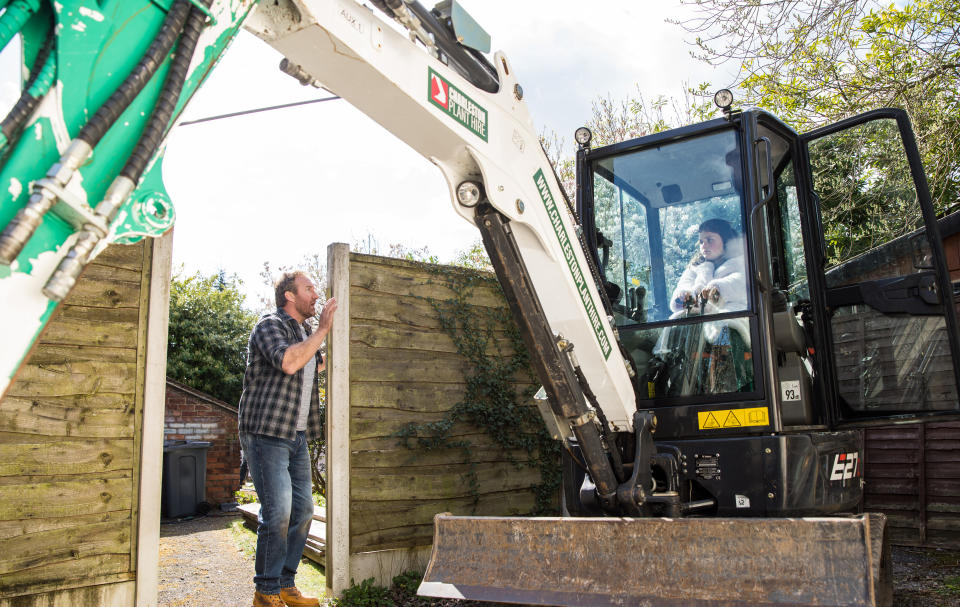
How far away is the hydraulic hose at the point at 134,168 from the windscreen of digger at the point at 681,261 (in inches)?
111

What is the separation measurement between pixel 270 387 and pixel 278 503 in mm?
604

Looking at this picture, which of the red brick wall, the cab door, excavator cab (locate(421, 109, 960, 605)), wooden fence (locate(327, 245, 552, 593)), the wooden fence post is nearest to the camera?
excavator cab (locate(421, 109, 960, 605))

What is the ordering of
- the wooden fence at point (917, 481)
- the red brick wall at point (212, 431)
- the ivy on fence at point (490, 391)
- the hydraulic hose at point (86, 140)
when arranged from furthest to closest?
the red brick wall at point (212, 431)
the wooden fence at point (917, 481)
the ivy on fence at point (490, 391)
the hydraulic hose at point (86, 140)

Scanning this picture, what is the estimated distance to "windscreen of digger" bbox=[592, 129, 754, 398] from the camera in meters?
3.65

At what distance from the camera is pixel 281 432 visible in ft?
12.3

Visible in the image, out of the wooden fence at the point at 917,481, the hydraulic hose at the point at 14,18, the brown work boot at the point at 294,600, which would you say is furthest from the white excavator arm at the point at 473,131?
the wooden fence at the point at 917,481

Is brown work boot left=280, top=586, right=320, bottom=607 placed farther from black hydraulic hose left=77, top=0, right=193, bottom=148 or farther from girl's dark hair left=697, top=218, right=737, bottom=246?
black hydraulic hose left=77, top=0, right=193, bottom=148

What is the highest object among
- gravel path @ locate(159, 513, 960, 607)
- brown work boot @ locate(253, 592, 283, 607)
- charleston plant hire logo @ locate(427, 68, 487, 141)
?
charleston plant hire logo @ locate(427, 68, 487, 141)

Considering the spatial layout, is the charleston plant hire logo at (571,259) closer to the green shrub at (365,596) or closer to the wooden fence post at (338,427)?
the wooden fence post at (338,427)

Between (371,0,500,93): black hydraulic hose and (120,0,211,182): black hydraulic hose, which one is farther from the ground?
(371,0,500,93): black hydraulic hose

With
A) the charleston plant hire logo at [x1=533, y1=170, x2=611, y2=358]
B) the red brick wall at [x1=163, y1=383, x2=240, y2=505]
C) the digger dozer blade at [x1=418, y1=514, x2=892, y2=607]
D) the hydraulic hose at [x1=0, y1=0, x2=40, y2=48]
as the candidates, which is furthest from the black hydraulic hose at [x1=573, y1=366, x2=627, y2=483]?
the red brick wall at [x1=163, y1=383, x2=240, y2=505]

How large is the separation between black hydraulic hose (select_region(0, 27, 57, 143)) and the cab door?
144 inches

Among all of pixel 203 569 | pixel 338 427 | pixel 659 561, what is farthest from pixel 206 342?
pixel 659 561

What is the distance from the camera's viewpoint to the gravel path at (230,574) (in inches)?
169
